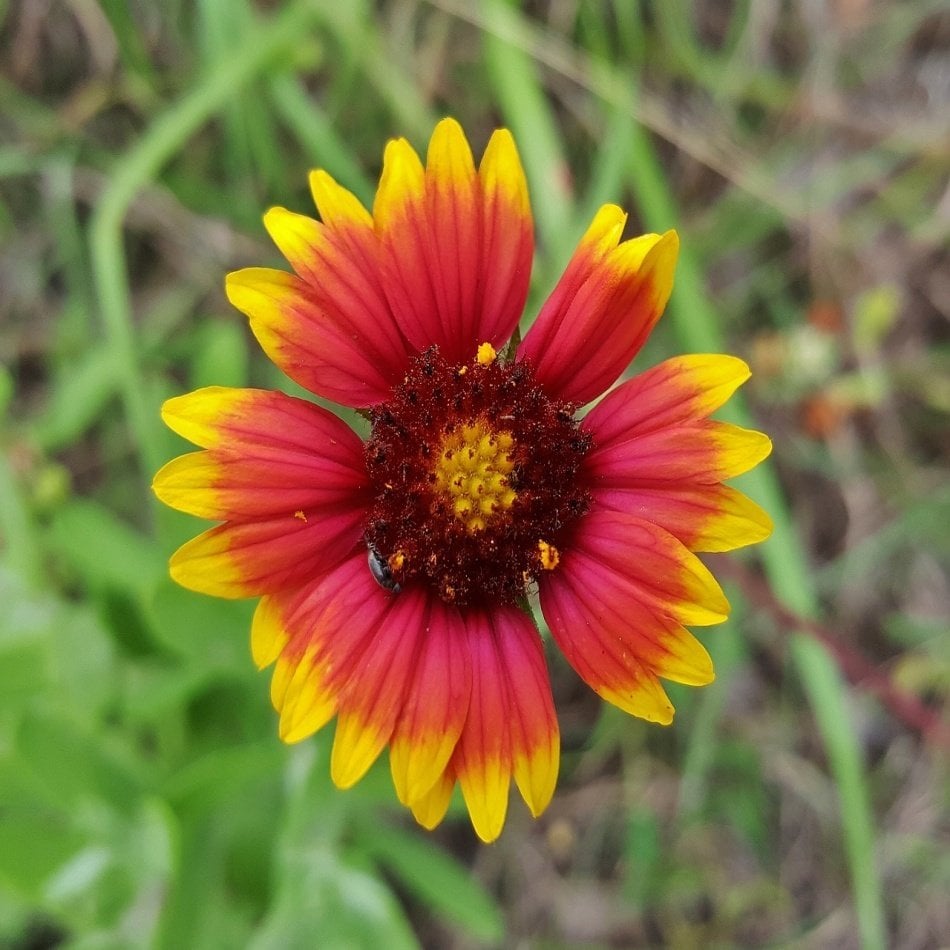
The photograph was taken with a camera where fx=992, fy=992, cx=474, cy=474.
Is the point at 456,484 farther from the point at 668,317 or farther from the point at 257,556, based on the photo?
the point at 668,317

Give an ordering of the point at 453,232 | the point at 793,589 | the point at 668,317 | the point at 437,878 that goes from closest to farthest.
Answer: the point at 453,232
the point at 437,878
the point at 793,589
the point at 668,317

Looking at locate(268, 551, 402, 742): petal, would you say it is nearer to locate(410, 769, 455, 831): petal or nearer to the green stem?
locate(410, 769, 455, 831): petal

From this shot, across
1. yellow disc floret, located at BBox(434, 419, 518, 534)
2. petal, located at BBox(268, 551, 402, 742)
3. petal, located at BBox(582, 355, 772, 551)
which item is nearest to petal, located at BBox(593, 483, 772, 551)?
petal, located at BBox(582, 355, 772, 551)

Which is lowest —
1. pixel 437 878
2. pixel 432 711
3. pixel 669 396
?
pixel 437 878

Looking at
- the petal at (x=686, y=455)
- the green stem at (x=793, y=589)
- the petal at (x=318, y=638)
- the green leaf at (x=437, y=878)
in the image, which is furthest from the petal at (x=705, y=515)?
the green leaf at (x=437, y=878)

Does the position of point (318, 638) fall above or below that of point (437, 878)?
above

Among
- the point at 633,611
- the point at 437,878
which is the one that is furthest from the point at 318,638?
the point at 437,878

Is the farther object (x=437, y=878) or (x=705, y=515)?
(x=437, y=878)

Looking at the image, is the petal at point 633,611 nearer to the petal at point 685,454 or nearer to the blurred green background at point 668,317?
the petal at point 685,454
